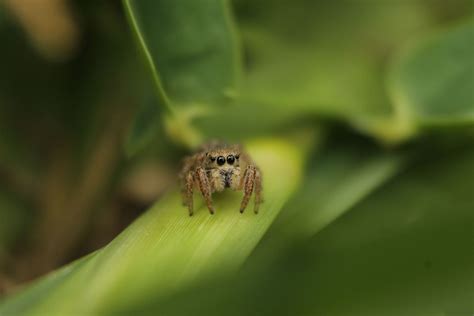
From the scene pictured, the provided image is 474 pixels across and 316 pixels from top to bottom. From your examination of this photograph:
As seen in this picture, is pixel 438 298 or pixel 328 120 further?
pixel 328 120

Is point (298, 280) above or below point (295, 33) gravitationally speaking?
below

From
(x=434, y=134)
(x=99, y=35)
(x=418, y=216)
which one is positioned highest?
(x=99, y=35)

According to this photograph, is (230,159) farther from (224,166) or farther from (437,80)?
(437,80)

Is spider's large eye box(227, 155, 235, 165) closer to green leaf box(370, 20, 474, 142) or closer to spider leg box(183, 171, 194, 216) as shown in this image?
spider leg box(183, 171, 194, 216)

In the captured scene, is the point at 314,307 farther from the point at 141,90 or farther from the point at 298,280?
the point at 141,90

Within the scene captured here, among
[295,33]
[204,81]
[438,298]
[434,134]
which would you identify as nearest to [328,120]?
[434,134]

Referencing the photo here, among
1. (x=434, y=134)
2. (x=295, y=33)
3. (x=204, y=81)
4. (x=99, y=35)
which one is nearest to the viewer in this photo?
(x=204, y=81)

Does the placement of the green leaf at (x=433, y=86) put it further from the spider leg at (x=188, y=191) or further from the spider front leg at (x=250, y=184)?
the spider leg at (x=188, y=191)
